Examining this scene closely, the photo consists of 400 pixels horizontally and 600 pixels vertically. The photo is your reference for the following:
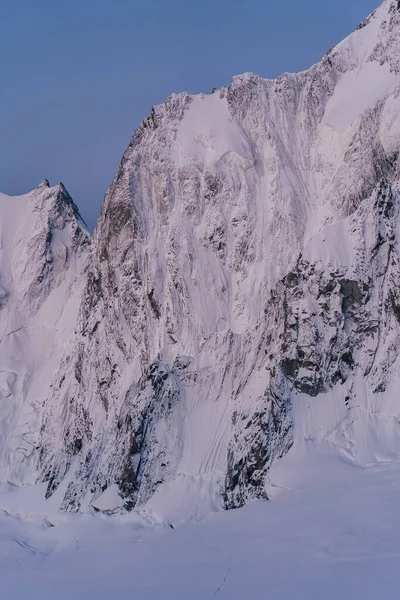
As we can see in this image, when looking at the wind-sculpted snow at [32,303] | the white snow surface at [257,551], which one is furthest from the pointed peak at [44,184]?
the white snow surface at [257,551]

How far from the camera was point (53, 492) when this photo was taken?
3147 inches

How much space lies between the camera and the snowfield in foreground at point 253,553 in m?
28.1

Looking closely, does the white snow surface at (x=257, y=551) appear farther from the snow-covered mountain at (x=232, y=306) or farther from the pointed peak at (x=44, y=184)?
the pointed peak at (x=44, y=184)

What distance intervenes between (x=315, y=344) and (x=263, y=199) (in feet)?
72.2

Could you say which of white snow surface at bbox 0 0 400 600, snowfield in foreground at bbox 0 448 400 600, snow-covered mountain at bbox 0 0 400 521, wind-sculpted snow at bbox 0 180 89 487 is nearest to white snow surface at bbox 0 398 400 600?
snowfield in foreground at bbox 0 448 400 600

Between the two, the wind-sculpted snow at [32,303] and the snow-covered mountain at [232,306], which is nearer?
the snow-covered mountain at [232,306]

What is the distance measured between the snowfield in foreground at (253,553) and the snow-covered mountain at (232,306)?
10.3 m

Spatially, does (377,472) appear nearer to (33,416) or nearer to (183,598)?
(183,598)

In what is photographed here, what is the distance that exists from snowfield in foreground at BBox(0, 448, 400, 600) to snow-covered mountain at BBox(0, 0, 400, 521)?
10318mm

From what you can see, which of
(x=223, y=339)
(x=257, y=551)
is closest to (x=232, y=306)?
(x=223, y=339)

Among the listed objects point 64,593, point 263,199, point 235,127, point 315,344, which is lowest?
point 64,593

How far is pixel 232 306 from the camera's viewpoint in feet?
262

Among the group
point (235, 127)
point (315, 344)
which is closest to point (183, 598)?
point (315, 344)

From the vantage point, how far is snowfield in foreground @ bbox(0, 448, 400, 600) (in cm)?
2812
